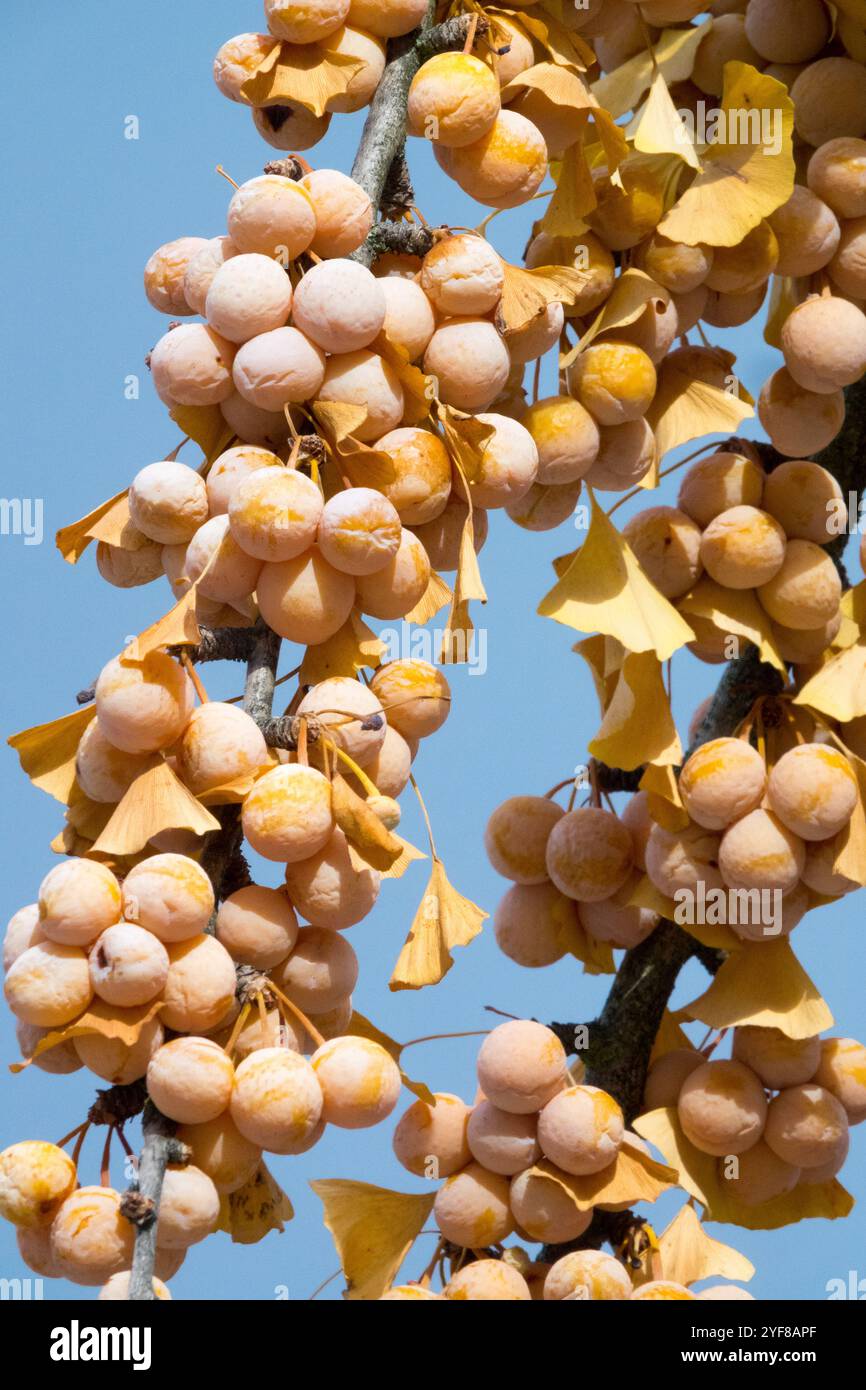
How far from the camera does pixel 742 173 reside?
96cm

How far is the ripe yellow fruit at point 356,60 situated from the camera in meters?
0.87

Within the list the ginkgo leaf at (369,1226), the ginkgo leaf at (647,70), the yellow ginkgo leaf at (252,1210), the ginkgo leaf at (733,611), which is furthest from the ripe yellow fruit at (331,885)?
the ginkgo leaf at (647,70)

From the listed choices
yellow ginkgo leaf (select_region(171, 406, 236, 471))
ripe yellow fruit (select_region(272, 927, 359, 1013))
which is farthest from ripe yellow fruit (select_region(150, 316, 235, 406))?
ripe yellow fruit (select_region(272, 927, 359, 1013))

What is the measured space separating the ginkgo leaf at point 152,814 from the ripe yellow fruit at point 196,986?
4 centimetres

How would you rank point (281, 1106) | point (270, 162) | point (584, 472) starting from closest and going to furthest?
point (281, 1106) → point (270, 162) → point (584, 472)

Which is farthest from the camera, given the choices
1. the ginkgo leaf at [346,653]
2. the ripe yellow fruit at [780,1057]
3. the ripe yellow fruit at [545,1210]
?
the ripe yellow fruit at [780,1057]

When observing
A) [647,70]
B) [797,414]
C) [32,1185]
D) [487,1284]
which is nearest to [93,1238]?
[32,1185]

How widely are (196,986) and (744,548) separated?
43cm

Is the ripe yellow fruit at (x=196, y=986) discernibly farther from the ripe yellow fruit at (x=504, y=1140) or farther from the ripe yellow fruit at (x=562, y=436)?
the ripe yellow fruit at (x=562, y=436)

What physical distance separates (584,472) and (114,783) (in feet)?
1.04

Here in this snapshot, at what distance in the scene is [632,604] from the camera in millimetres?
953

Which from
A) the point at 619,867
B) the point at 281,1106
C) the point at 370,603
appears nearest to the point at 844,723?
the point at 619,867

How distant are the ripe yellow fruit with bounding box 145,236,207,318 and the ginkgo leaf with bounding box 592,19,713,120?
0.92 ft
